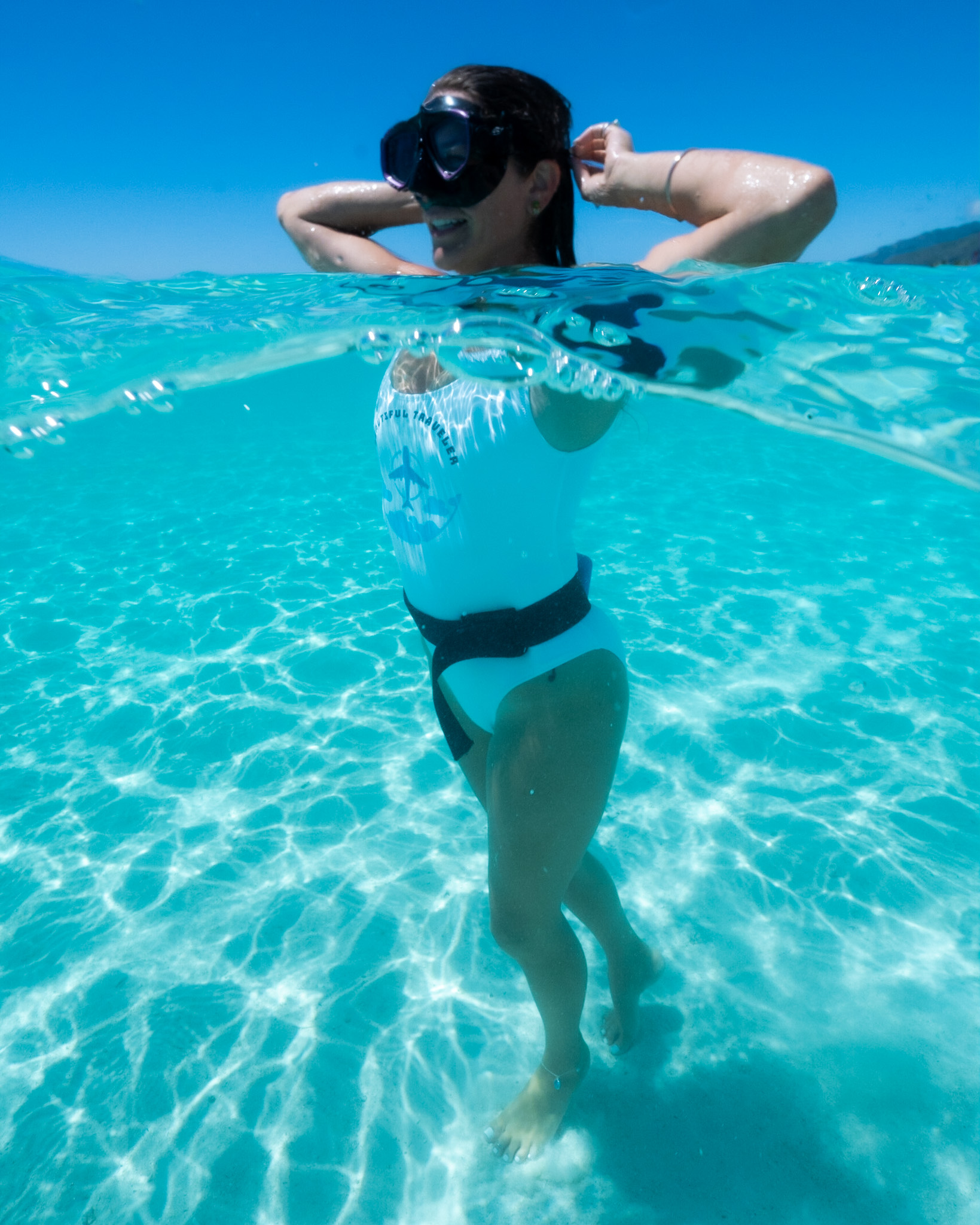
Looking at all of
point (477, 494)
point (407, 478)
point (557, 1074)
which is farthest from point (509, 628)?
point (557, 1074)

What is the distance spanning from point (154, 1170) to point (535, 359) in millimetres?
3659

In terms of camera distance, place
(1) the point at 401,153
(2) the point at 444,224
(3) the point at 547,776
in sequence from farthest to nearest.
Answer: (1) the point at 401,153 → (2) the point at 444,224 → (3) the point at 547,776

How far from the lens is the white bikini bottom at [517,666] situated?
2.21 metres

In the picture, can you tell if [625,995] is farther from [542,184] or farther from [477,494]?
[542,184]

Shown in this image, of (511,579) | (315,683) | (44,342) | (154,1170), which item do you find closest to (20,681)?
(315,683)

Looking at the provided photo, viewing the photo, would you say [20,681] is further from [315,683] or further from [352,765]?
[352,765]

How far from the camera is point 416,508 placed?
2326mm

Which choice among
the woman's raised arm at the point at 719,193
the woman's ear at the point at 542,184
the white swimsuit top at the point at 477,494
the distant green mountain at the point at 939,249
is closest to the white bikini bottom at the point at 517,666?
the white swimsuit top at the point at 477,494

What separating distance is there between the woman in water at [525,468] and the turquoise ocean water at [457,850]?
322mm

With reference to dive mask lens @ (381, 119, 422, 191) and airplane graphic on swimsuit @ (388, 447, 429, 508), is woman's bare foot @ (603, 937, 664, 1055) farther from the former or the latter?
dive mask lens @ (381, 119, 422, 191)

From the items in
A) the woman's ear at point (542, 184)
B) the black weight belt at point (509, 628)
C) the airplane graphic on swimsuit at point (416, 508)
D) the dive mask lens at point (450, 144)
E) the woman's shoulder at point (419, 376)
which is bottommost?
the black weight belt at point (509, 628)

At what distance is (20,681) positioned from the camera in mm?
6293

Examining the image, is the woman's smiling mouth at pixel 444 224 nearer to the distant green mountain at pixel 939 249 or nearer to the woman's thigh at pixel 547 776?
the woman's thigh at pixel 547 776

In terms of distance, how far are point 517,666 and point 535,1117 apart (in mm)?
2105
